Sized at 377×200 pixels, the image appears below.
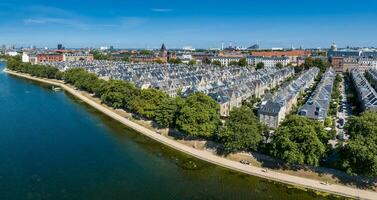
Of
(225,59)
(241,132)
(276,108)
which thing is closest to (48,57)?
(225,59)

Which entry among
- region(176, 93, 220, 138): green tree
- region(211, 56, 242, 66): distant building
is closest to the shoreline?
region(176, 93, 220, 138): green tree

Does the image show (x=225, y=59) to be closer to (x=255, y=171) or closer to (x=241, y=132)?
(x=241, y=132)

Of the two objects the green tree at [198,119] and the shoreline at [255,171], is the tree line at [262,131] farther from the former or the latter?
the shoreline at [255,171]

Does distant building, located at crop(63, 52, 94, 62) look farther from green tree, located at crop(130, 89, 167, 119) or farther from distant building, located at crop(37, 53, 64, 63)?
green tree, located at crop(130, 89, 167, 119)

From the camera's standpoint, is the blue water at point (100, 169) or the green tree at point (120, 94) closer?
the blue water at point (100, 169)

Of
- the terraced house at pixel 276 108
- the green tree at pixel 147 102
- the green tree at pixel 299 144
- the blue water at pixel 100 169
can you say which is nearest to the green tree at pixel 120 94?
the green tree at pixel 147 102

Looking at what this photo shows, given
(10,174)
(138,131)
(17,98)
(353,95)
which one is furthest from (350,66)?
(10,174)
